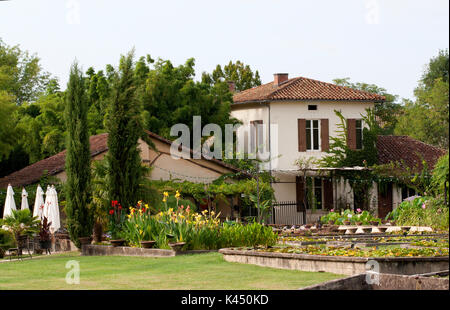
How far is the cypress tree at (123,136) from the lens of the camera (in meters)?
20.0

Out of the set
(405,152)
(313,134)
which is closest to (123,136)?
(313,134)

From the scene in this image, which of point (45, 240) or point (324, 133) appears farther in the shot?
point (324, 133)

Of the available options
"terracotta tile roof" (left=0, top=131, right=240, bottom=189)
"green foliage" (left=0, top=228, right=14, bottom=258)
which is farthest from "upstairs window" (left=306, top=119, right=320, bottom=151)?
"green foliage" (left=0, top=228, right=14, bottom=258)

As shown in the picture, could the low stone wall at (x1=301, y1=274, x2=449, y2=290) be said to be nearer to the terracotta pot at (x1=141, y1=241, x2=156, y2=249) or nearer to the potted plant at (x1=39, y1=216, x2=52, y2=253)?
the terracotta pot at (x1=141, y1=241, x2=156, y2=249)

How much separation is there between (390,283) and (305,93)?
2960 centimetres

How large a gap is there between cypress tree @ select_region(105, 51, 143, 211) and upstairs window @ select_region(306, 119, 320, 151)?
19915 millimetres

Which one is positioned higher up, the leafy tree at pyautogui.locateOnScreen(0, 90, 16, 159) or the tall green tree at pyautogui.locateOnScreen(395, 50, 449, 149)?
the tall green tree at pyautogui.locateOnScreen(395, 50, 449, 149)

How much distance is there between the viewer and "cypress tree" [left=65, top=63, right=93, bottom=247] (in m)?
19.8

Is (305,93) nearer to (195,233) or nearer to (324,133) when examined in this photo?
(324,133)

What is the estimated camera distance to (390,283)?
9.76 m

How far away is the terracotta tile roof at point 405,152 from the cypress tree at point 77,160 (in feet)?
73.9

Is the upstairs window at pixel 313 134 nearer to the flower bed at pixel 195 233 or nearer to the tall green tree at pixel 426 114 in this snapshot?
the tall green tree at pixel 426 114

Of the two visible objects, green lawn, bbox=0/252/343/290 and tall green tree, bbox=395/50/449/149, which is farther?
tall green tree, bbox=395/50/449/149
